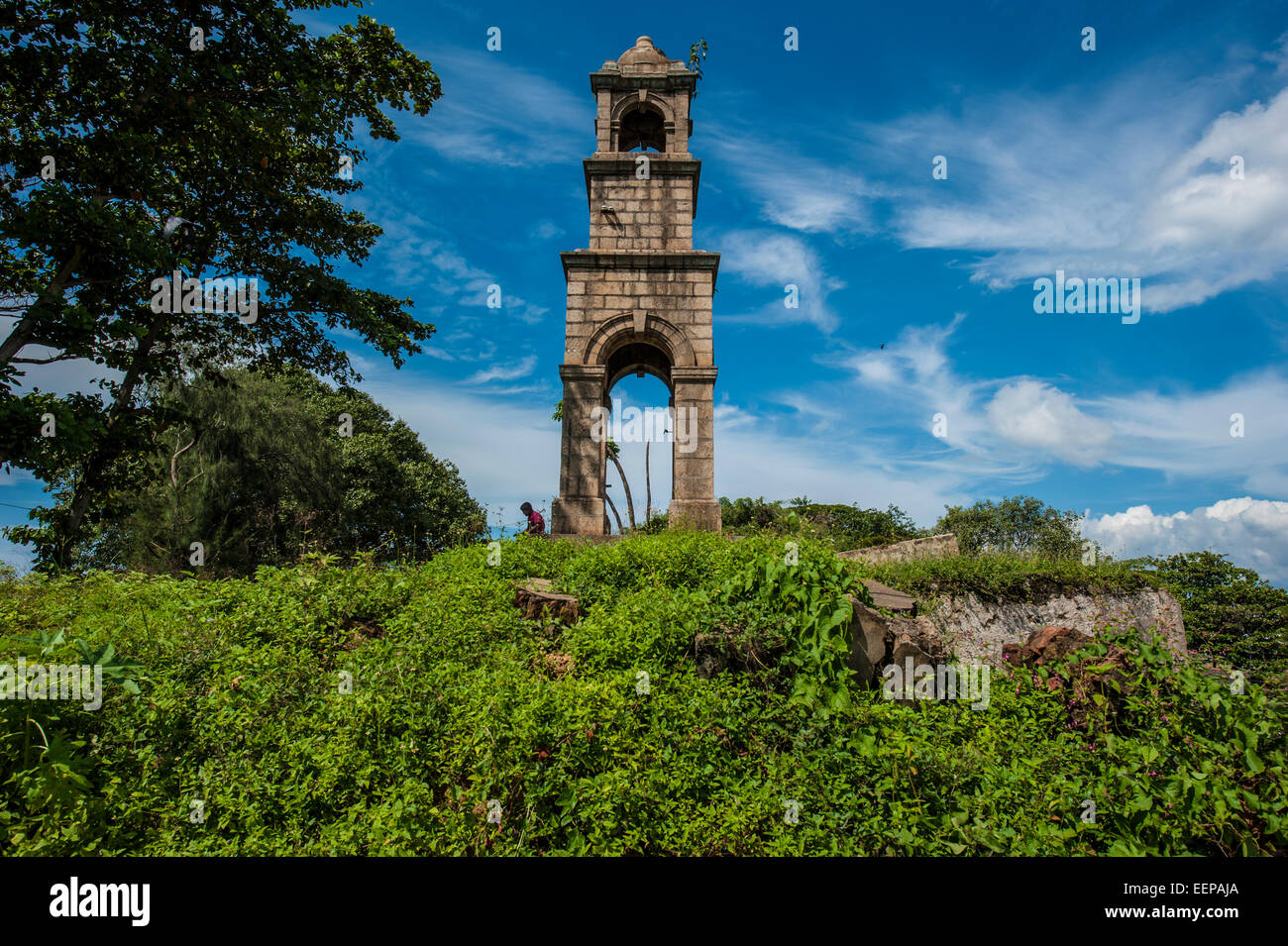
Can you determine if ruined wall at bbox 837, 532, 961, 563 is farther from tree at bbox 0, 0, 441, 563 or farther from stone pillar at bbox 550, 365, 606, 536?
tree at bbox 0, 0, 441, 563

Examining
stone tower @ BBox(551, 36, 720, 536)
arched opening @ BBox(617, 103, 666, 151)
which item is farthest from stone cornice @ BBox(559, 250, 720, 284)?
arched opening @ BBox(617, 103, 666, 151)

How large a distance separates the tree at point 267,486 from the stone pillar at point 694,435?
980 cm

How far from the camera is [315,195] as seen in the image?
15.1 m

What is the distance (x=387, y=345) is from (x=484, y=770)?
463 inches

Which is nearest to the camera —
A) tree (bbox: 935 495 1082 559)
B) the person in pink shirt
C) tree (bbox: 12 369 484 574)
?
the person in pink shirt

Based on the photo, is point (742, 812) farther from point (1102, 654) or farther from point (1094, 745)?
point (1102, 654)

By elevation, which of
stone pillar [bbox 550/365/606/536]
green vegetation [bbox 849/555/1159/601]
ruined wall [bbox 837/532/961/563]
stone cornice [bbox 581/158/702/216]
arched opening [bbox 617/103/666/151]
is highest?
arched opening [bbox 617/103/666/151]

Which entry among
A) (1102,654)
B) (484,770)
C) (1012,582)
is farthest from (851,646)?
(1012,582)

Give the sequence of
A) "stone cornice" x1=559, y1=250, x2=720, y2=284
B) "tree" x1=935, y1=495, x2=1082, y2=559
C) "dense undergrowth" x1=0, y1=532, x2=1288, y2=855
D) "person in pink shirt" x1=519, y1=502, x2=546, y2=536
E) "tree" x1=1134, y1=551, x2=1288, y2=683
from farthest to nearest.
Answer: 1. "tree" x1=935, y1=495, x2=1082, y2=559
2. "tree" x1=1134, y1=551, x2=1288, y2=683
3. "stone cornice" x1=559, y1=250, x2=720, y2=284
4. "person in pink shirt" x1=519, y1=502, x2=546, y2=536
5. "dense undergrowth" x1=0, y1=532, x2=1288, y2=855

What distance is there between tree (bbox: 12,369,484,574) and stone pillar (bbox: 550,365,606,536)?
7.89 meters

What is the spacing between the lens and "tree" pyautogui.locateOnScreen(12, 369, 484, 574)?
851 inches

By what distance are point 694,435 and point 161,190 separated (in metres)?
11.6

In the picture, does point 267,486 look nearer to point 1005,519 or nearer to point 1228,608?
point 1228,608

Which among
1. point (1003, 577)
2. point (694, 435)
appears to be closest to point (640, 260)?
point (694, 435)
